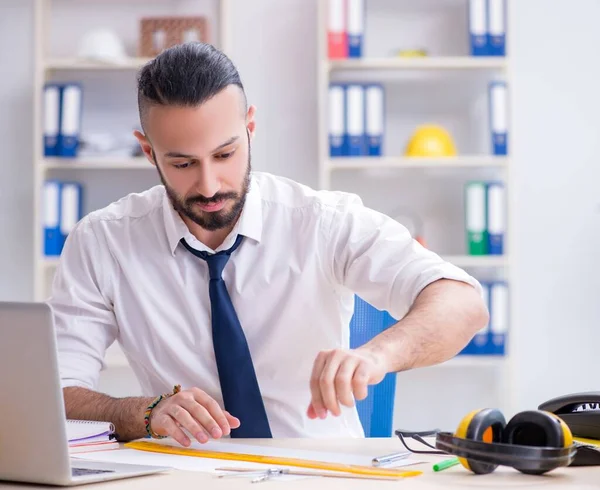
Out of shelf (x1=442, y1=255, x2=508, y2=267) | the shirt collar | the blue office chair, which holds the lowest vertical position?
the blue office chair

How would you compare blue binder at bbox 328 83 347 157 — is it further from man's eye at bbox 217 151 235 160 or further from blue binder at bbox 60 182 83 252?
man's eye at bbox 217 151 235 160

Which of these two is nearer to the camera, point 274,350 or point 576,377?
point 274,350

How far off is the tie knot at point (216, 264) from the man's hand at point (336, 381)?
59 centimetres

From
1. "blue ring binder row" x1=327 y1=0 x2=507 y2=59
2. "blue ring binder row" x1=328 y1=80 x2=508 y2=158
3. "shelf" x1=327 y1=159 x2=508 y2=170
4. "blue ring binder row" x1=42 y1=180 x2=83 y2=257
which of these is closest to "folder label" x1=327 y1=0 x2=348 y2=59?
"blue ring binder row" x1=327 y1=0 x2=507 y2=59

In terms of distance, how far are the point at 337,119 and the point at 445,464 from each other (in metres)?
2.42

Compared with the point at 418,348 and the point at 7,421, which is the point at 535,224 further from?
the point at 7,421

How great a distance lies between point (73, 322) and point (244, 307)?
34 centimetres

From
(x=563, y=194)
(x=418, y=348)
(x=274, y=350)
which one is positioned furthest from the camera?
(x=563, y=194)

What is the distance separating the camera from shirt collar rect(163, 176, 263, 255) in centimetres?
180

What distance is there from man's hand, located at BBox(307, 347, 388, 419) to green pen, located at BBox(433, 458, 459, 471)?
124 mm

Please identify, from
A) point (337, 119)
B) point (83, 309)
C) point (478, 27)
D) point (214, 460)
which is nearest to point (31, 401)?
point (214, 460)

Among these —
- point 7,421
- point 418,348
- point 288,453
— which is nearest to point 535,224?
point 418,348

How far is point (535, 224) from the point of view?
146 inches

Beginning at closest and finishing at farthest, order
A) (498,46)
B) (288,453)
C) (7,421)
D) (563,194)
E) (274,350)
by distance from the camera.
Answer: (7,421) < (288,453) < (274,350) < (498,46) < (563,194)
